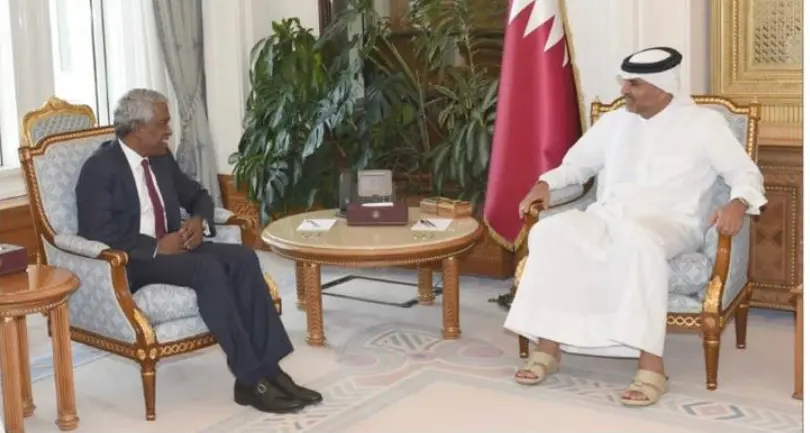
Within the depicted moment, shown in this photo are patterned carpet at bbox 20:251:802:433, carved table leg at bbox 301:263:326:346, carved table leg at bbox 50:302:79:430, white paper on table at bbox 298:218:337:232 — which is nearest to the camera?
carved table leg at bbox 50:302:79:430

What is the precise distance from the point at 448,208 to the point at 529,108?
0.58 m

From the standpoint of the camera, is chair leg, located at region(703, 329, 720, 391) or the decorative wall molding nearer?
chair leg, located at region(703, 329, 720, 391)

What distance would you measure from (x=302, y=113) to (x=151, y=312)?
2.37m

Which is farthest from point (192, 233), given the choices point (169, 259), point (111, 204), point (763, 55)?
point (763, 55)

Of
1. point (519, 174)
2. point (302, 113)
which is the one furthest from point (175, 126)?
point (519, 174)

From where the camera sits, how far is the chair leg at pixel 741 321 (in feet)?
15.1

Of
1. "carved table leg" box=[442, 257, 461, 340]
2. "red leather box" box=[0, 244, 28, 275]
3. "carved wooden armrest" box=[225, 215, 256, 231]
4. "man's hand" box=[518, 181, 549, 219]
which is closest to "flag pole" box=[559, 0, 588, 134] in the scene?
"man's hand" box=[518, 181, 549, 219]

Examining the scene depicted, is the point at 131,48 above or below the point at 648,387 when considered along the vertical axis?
above

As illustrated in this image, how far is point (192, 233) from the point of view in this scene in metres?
4.33

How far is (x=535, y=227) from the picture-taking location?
4.24 meters

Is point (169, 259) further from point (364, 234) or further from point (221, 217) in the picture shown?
point (364, 234)

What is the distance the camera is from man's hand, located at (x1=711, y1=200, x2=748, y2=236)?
4.07m

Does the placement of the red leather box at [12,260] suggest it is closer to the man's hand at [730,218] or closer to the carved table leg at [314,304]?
the carved table leg at [314,304]

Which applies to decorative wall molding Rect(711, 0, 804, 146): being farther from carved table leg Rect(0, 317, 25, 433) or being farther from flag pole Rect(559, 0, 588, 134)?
carved table leg Rect(0, 317, 25, 433)
